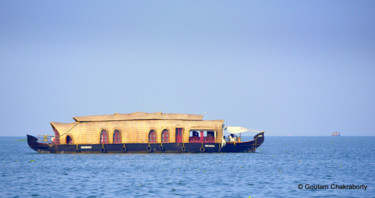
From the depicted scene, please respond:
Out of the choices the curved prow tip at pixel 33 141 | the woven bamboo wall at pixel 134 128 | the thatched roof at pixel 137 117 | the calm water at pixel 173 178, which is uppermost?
the thatched roof at pixel 137 117

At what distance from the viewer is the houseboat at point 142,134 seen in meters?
64.6

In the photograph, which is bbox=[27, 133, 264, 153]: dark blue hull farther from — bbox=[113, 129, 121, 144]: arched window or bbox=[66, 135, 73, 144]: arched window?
bbox=[66, 135, 73, 144]: arched window


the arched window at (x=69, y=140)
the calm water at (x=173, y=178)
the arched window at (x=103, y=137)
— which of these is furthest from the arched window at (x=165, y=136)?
the arched window at (x=69, y=140)

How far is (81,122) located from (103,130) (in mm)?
3249

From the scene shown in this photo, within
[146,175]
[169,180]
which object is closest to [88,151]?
[146,175]

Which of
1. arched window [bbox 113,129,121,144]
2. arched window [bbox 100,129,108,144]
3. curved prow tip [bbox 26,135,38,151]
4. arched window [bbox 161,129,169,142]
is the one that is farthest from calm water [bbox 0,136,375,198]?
curved prow tip [bbox 26,135,38,151]

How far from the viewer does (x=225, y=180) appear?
4075cm

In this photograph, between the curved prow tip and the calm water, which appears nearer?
the calm water

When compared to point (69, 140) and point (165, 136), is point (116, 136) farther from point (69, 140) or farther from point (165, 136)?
point (69, 140)

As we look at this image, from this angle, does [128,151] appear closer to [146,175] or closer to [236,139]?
[236,139]

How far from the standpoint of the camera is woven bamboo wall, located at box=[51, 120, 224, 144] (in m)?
64.5

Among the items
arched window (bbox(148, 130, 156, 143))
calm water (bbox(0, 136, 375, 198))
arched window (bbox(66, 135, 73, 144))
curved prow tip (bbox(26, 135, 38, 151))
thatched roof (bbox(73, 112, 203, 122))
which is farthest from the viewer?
curved prow tip (bbox(26, 135, 38, 151))

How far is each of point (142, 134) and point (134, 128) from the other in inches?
51.3

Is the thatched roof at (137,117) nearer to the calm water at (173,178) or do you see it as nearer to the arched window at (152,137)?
the arched window at (152,137)
